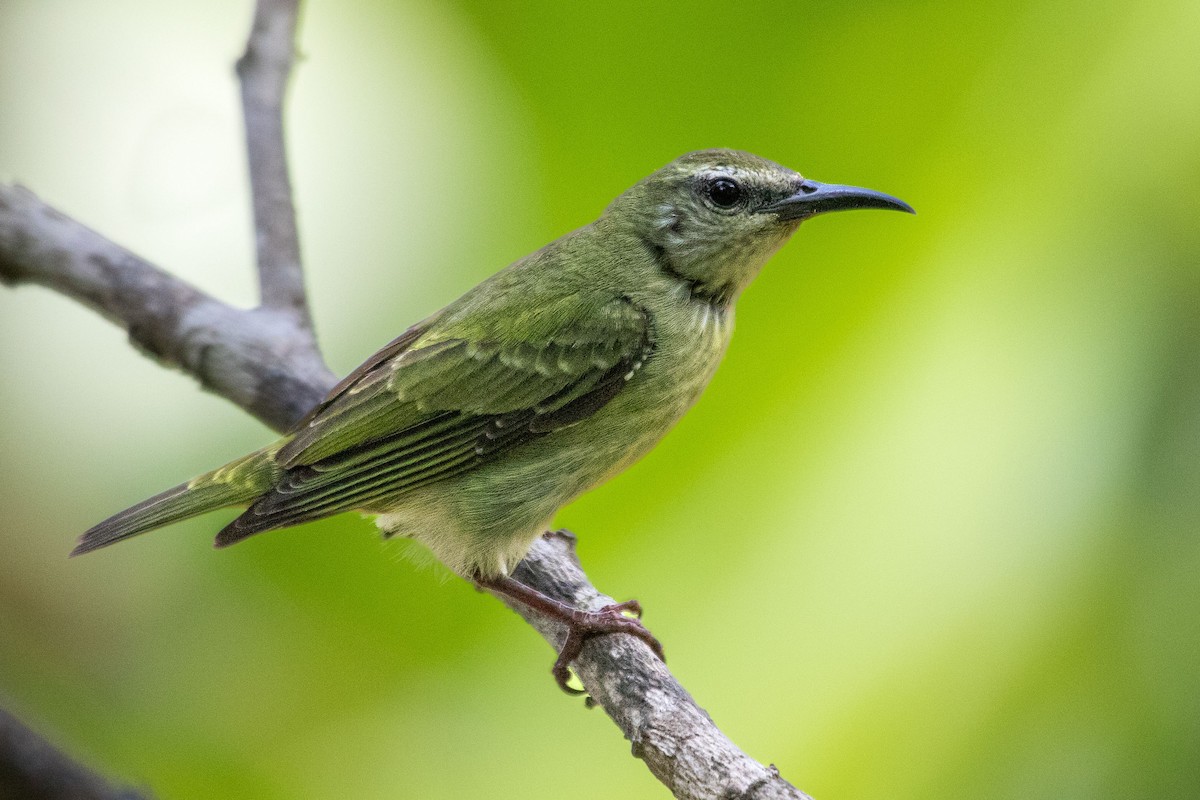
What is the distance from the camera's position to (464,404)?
3.12 metres

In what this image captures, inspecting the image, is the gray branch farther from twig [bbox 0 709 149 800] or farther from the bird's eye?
twig [bbox 0 709 149 800]

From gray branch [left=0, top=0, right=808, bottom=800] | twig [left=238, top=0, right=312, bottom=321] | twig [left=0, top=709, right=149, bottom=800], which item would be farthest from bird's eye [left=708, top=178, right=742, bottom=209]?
twig [left=0, top=709, right=149, bottom=800]

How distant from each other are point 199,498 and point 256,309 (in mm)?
875

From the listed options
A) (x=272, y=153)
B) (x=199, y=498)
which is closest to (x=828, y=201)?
(x=199, y=498)

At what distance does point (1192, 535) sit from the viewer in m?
2.59

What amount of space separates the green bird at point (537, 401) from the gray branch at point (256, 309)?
34 cm

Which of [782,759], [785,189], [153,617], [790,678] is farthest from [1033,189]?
[153,617]

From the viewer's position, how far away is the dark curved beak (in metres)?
2.86

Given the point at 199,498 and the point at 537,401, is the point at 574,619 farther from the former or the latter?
the point at 199,498

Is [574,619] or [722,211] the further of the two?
[722,211]

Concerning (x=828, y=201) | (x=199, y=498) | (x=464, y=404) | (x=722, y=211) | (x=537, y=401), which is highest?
(x=828, y=201)

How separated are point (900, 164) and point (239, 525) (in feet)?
6.62

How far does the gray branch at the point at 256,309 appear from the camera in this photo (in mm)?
3418

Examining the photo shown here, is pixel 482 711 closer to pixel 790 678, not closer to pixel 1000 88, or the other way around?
pixel 790 678
